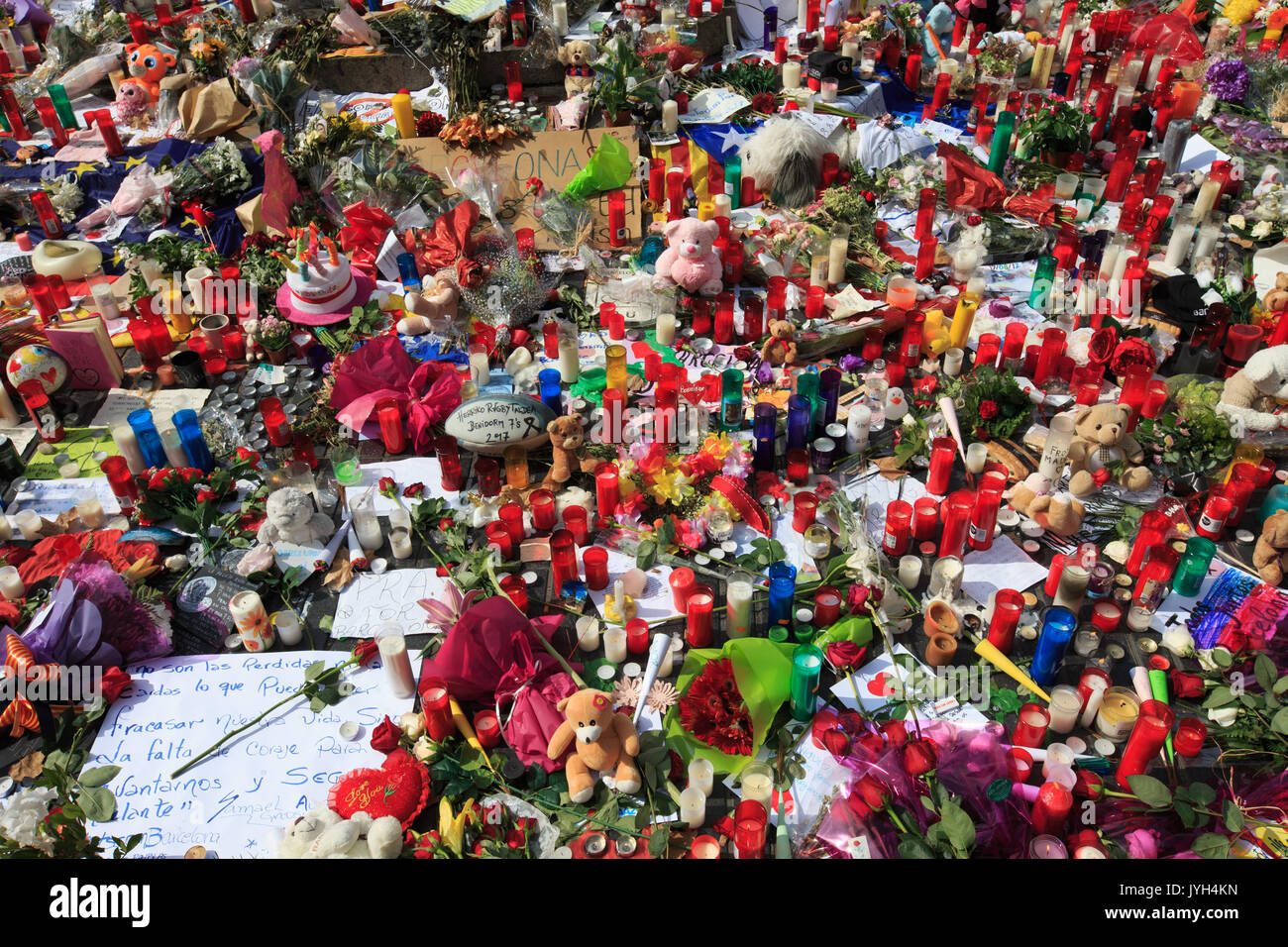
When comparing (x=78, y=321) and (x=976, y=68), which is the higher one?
(x=976, y=68)

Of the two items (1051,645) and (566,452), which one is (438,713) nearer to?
(566,452)

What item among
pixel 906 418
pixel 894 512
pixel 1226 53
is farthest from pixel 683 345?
pixel 1226 53

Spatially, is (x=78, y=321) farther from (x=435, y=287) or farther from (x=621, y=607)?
(x=621, y=607)

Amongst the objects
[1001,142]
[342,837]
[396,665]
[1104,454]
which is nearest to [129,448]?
[396,665]

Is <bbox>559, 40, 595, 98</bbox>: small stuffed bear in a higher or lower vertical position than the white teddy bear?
higher

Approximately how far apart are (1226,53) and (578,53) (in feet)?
15.0

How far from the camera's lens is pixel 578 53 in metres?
6.83

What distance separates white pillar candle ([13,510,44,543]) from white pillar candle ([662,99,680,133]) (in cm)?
443

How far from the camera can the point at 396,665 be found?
10.5 feet

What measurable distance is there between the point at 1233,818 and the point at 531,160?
4.84 m

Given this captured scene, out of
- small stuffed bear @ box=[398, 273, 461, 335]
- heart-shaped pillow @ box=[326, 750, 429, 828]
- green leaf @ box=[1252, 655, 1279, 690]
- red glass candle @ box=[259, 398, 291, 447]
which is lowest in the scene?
heart-shaped pillow @ box=[326, 750, 429, 828]

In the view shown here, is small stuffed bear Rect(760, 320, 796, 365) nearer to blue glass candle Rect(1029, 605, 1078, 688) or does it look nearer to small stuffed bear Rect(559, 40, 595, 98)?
blue glass candle Rect(1029, 605, 1078, 688)

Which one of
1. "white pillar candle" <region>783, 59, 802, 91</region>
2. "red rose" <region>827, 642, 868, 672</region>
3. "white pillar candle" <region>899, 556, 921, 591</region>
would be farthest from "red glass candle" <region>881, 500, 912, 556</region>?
"white pillar candle" <region>783, 59, 802, 91</region>

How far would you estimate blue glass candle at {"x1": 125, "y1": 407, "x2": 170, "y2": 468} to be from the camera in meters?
4.11
